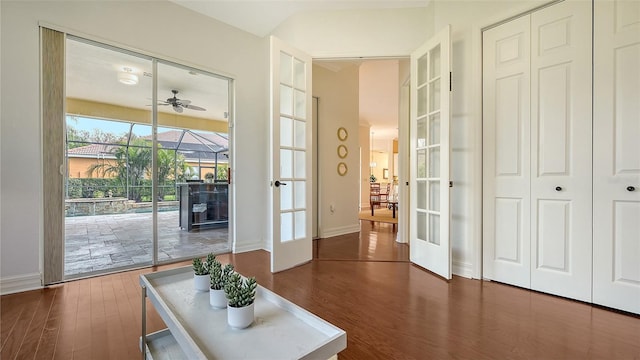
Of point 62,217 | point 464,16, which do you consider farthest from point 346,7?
point 62,217

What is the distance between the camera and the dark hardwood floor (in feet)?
5.03

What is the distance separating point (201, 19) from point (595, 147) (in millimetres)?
4214

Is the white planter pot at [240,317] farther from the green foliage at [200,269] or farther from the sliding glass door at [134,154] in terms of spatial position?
the sliding glass door at [134,154]

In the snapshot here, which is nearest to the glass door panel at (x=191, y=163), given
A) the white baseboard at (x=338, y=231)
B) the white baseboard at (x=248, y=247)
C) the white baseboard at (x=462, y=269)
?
the white baseboard at (x=248, y=247)

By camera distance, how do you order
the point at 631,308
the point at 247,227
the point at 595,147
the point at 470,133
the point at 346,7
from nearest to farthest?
the point at 631,308, the point at 595,147, the point at 470,133, the point at 346,7, the point at 247,227

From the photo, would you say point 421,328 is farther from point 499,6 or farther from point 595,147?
point 499,6

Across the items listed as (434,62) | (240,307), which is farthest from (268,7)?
(240,307)

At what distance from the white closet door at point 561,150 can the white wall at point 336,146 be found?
2913mm

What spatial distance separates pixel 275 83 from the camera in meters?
2.93

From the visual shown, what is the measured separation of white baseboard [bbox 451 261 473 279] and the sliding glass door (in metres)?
2.86

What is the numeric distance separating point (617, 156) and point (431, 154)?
1.38 meters

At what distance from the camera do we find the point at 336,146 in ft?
16.2

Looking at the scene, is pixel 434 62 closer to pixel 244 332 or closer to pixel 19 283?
pixel 244 332

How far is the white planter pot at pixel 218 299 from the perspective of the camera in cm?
124
